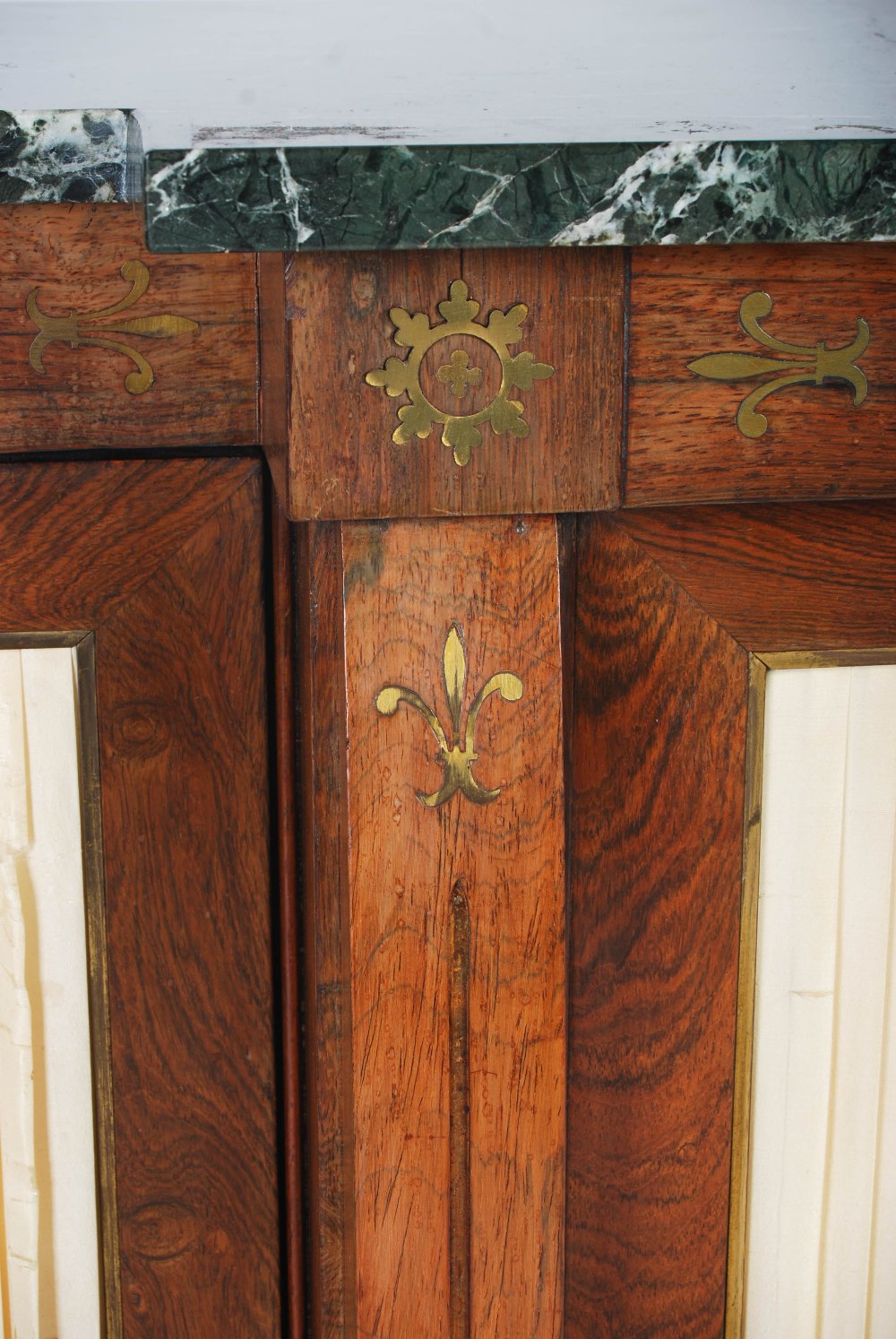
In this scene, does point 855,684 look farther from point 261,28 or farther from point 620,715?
point 261,28

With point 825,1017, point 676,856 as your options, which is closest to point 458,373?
point 676,856

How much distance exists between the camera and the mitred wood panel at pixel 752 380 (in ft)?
1.56

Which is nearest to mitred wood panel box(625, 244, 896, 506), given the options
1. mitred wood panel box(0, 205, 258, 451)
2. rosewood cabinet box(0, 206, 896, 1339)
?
rosewood cabinet box(0, 206, 896, 1339)

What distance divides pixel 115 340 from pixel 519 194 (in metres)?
0.21

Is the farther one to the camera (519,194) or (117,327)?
(117,327)

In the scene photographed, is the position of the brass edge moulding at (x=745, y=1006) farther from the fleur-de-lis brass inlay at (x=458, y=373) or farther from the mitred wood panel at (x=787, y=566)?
the fleur-de-lis brass inlay at (x=458, y=373)

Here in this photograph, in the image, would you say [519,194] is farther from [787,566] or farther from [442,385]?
[787,566]

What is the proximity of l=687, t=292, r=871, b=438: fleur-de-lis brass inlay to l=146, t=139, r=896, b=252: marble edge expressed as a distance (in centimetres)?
6

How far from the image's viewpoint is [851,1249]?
0.62m

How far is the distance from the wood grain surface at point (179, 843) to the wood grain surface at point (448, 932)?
0.38ft

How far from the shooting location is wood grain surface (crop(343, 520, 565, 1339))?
482 mm

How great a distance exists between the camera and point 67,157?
1.62 ft

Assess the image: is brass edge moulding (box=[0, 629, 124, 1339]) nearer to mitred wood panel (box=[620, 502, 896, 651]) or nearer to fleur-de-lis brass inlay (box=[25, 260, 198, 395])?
fleur-de-lis brass inlay (box=[25, 260, 198, 395])

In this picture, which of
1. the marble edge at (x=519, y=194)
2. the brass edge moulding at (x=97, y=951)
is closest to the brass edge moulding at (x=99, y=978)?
the brass edge moulding at (x=97, y=951)
